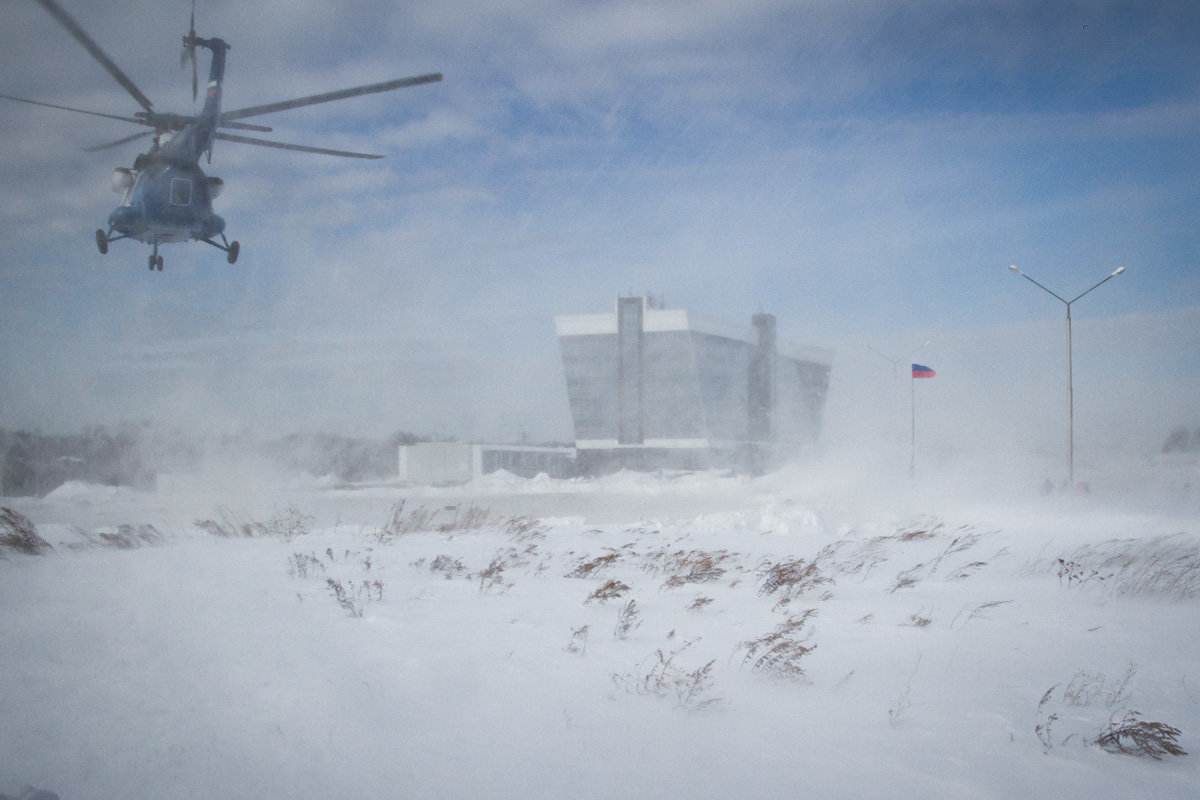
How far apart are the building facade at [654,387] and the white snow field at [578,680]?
6065 cm

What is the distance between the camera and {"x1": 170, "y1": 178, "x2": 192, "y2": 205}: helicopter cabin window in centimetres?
983

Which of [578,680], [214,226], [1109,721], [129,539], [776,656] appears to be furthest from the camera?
[214,226]

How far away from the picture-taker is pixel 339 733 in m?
3.50

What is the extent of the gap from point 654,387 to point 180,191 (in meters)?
61.6

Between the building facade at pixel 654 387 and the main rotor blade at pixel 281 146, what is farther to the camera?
the building facade at pixel 654 387

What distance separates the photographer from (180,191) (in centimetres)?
988

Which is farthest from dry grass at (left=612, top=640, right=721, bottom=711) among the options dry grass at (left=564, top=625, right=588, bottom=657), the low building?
the low building

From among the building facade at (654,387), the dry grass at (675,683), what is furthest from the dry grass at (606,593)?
the building facade at (654,387)

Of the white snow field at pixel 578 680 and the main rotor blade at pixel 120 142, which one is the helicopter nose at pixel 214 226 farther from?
the white snow field at pixel 578 680

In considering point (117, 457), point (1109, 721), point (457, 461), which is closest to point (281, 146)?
point (1109, 721)

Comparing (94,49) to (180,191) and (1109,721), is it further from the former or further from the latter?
(1109,721)

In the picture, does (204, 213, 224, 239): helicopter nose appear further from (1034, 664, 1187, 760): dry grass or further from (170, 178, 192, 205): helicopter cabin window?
(1034, 664, 1187, 760): dry grass

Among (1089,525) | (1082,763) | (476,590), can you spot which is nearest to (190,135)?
(476,590)

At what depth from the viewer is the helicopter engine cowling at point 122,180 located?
401 inches
